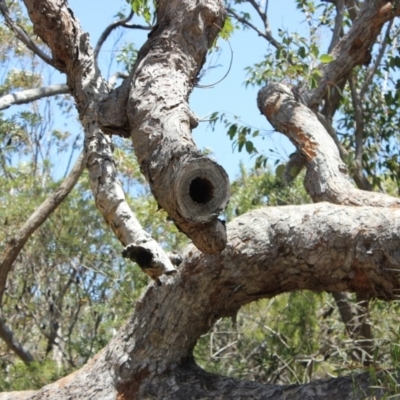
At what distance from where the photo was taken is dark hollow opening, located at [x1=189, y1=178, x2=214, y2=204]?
7.57 feet

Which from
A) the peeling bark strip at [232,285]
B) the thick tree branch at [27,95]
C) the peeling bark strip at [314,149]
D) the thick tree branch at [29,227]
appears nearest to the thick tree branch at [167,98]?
the peeling bark strip at [232,285]

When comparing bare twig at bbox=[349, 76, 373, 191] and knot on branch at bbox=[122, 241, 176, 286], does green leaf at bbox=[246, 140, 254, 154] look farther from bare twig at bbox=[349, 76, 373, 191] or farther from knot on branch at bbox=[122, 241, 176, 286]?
knot on branch at bbox=[122, 241, 176, 286]

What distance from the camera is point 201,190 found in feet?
7.63

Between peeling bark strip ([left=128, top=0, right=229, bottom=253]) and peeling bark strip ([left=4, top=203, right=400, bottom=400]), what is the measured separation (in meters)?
0.69

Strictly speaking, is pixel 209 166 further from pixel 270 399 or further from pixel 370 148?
pixel 370 148

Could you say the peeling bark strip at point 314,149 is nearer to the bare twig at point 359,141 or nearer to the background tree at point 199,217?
the background tree at point 199,217

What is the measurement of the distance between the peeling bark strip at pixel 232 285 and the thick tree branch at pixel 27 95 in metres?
2.31

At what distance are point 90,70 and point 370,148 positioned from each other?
452cm

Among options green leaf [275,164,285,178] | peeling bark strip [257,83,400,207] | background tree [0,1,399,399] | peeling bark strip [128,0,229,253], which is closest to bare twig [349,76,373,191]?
green leaf [275,164,285,178]

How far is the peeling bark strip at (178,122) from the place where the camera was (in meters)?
2.30

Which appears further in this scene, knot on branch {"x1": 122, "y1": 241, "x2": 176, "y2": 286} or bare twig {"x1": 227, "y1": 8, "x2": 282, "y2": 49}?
bare twig {"x1": 227, "y1": 8, "x2": 282, "y2": 49}

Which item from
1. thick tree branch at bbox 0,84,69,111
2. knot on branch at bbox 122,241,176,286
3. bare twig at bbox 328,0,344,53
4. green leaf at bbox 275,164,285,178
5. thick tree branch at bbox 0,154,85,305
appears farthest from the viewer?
thick tree branch at bbox 0,154,85,305

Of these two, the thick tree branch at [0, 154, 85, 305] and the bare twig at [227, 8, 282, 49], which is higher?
the bare twig at [227, 8, 282, 49]

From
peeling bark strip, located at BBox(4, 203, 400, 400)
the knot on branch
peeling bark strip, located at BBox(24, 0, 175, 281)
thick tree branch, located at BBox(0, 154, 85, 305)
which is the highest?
thick tree branch, located at BBox(0, 154, 85, 305)
